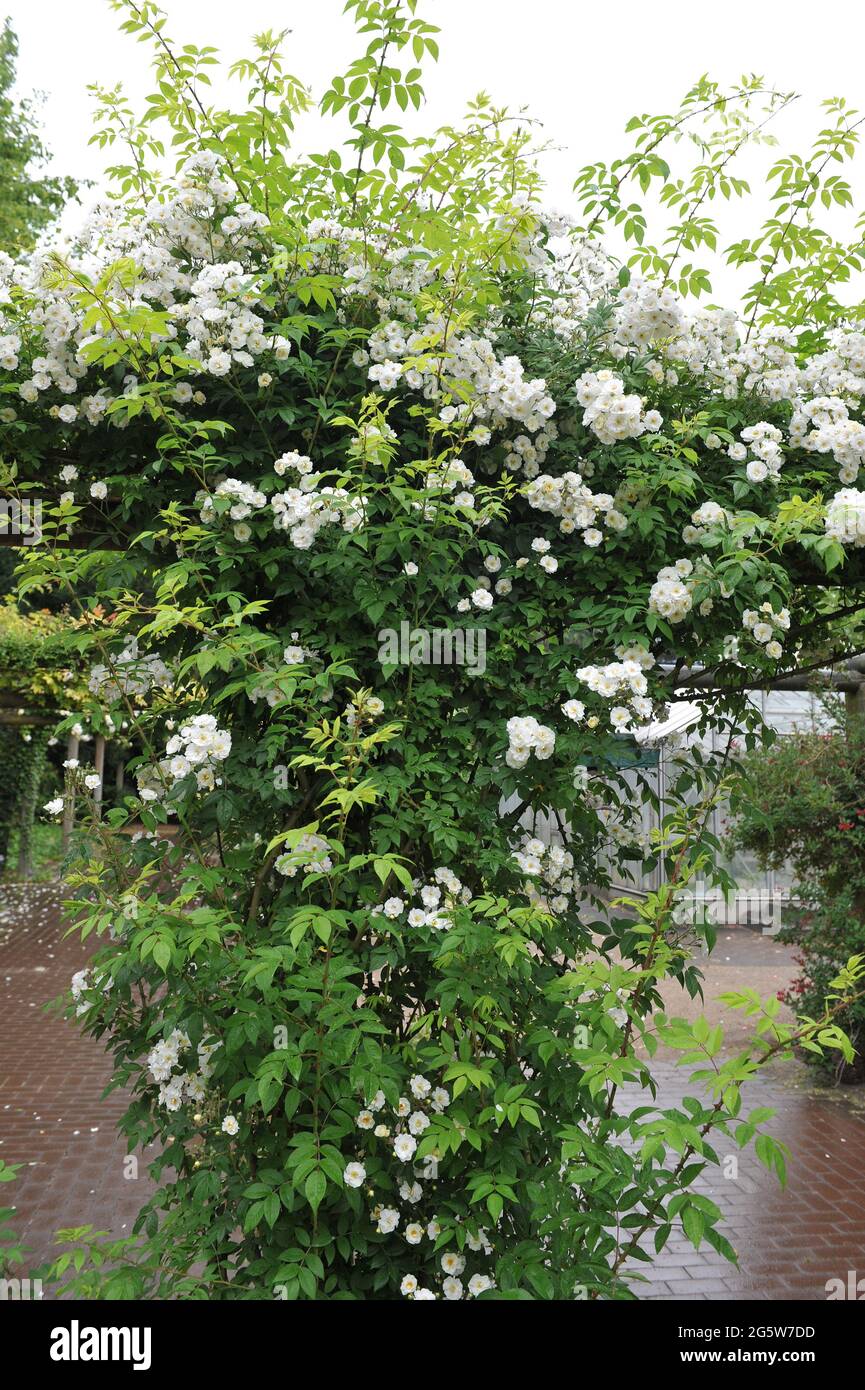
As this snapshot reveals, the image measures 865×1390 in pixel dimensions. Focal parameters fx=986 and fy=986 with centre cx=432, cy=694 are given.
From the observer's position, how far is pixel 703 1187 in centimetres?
471

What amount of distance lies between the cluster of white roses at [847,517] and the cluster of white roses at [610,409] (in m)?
0.49

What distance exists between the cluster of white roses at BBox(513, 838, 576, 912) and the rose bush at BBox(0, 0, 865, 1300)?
0.02 m

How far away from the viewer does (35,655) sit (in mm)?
10516

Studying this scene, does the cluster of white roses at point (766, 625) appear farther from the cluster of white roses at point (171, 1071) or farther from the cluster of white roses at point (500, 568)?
the cluster of white roses at point (171, 1071)

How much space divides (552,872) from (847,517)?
1136 mm

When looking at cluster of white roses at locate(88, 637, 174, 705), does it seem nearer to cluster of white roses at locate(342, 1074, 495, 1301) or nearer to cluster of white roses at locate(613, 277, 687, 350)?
cluster of white roses at locate(342, 1074, 495, 1301)

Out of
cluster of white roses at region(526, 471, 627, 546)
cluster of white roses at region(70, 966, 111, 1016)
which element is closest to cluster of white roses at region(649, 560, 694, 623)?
cluster of white roses at region(526, 471, 627, 546)

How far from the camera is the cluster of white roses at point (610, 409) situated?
240cm

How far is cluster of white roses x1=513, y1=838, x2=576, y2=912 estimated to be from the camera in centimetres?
247

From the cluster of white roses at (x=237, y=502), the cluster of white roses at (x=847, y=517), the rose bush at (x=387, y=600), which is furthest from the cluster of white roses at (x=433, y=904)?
the cluster of white roses at (x=847, y=517)

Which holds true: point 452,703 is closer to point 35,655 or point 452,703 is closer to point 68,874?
point 68,874

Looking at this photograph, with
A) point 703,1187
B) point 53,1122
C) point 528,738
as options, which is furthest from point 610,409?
point 53,1122

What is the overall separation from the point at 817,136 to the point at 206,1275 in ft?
10.5
